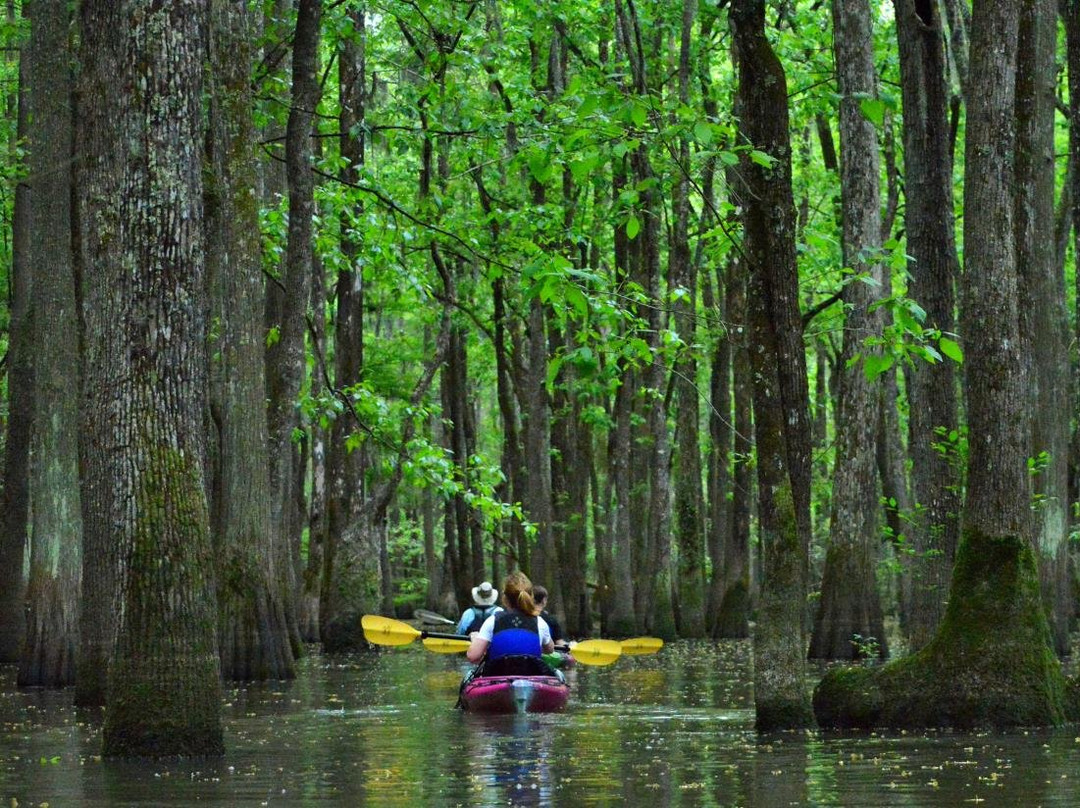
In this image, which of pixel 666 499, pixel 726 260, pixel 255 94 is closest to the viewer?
pixel 255 94

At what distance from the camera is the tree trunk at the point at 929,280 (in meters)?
15.5

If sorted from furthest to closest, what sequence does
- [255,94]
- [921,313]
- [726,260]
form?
[726,260] → [255,94] → [921,313]

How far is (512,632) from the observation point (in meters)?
16.2

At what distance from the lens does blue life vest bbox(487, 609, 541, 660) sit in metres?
16.2

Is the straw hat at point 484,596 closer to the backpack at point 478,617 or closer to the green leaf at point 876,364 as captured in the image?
the backpack at point 478,617

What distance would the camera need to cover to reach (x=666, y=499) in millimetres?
29828

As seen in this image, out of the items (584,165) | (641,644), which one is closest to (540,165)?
(584,165)

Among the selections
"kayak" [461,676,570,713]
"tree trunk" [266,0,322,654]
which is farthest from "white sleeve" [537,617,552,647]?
"tree trunk" [266,0,322,654]

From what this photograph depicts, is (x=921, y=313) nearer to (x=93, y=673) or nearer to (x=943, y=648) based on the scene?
(x=943, y=648)

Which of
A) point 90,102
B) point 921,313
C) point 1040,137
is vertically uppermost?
point 1040,137

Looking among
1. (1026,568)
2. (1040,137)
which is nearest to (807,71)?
(1040,137)

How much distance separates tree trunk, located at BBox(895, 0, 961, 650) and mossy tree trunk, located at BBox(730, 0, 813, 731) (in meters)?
3.73

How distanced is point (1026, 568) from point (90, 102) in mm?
8015

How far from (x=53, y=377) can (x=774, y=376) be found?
9817 mm
